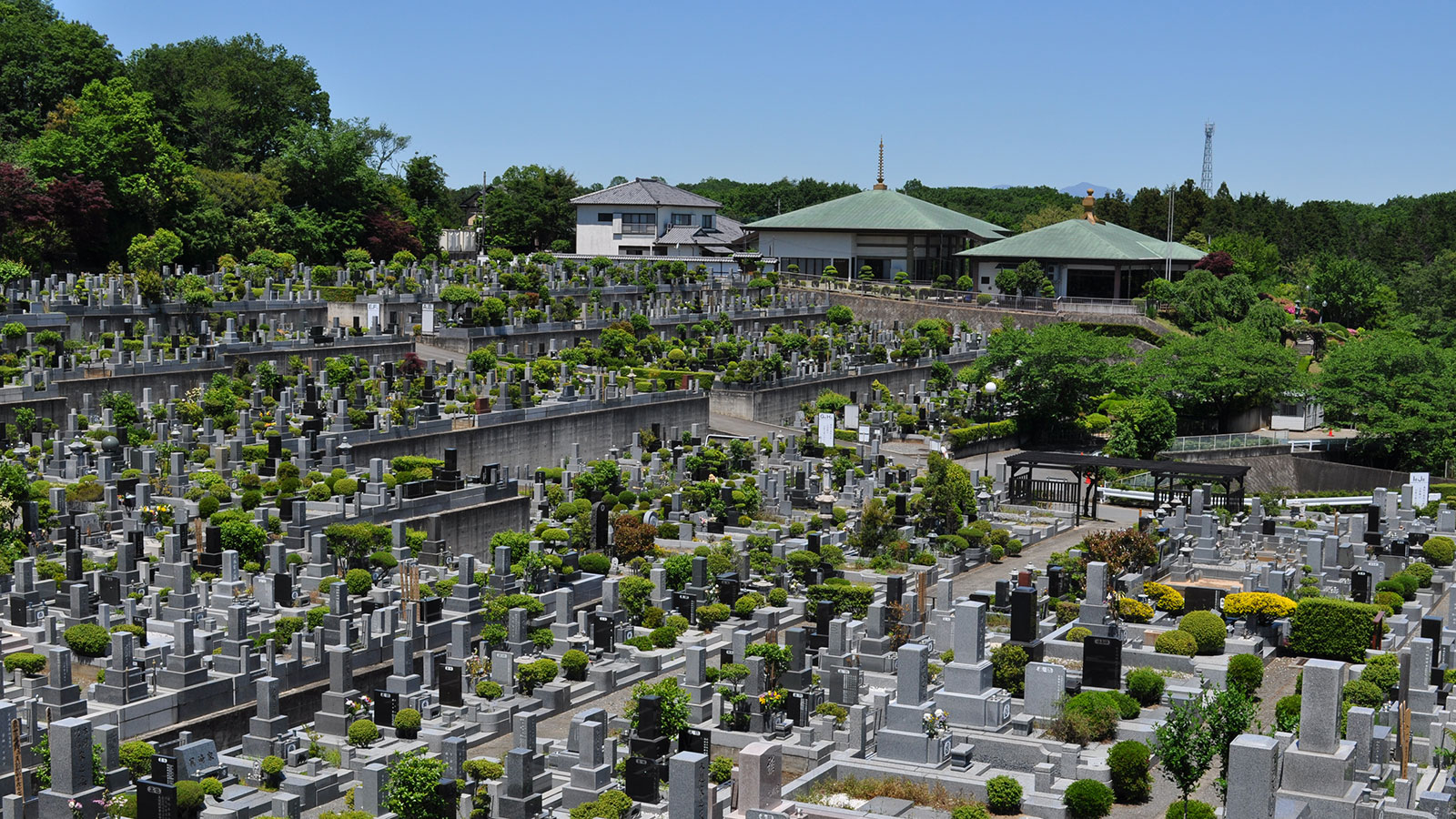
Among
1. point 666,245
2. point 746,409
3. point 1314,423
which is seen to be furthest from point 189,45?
point 1314,423

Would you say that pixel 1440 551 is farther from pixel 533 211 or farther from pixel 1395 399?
pixel 533 211

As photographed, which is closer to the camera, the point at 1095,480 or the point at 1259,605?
the point at 1259,605

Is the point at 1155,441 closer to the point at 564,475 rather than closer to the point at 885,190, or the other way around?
the point at 564,475

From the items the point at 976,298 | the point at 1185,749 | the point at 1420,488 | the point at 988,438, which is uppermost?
the point at 976,298

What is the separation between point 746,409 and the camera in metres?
55.7

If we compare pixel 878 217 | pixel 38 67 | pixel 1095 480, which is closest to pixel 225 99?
pixel 38 67

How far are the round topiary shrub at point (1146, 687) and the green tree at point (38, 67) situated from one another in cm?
5939

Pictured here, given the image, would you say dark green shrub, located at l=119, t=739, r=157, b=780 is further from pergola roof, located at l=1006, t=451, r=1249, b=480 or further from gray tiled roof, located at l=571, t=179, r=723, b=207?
gray tiled roof, located at l=571, t=179, r=723, b=207

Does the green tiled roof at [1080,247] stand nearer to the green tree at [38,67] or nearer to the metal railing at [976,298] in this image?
the metal railing at [976,298]

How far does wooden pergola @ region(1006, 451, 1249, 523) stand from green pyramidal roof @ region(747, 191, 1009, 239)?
42171 millimetres

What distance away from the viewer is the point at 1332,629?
91.8 feet

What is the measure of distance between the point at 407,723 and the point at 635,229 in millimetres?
76152

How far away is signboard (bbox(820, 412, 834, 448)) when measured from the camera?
4903cm

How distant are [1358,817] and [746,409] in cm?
3818
